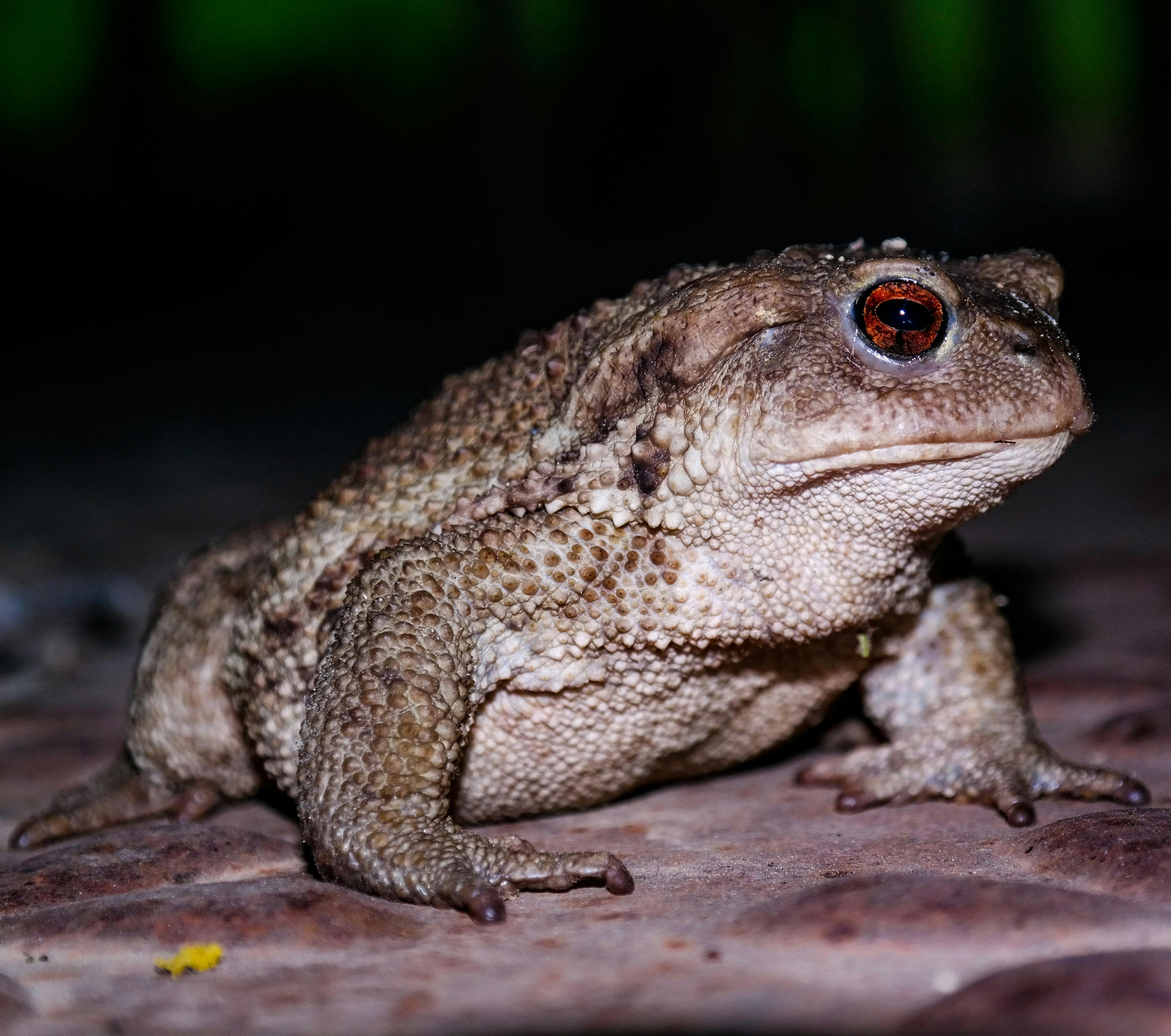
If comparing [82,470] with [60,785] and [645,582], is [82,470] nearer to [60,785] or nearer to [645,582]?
[60,785]

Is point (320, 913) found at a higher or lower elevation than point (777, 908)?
higher

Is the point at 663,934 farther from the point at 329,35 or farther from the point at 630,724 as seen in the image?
the point at 329,35

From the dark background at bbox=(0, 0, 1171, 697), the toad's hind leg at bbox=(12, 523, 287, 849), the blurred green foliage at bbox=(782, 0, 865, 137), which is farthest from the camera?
the blurred green foliage at bbox=(782, 0, 865, 137)

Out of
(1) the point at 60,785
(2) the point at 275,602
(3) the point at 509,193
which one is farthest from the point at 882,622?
(3) the point at 509,193

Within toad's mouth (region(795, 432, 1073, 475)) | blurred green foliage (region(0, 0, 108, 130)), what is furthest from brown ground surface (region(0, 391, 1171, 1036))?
blurred green foliage (region(0, 0, 108, 130))

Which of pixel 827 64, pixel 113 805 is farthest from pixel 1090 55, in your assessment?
pixel 113 805

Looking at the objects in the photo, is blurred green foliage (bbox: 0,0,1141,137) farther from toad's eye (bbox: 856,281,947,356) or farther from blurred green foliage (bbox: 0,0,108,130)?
toad's eye (bbox: 856,281,947,356)
